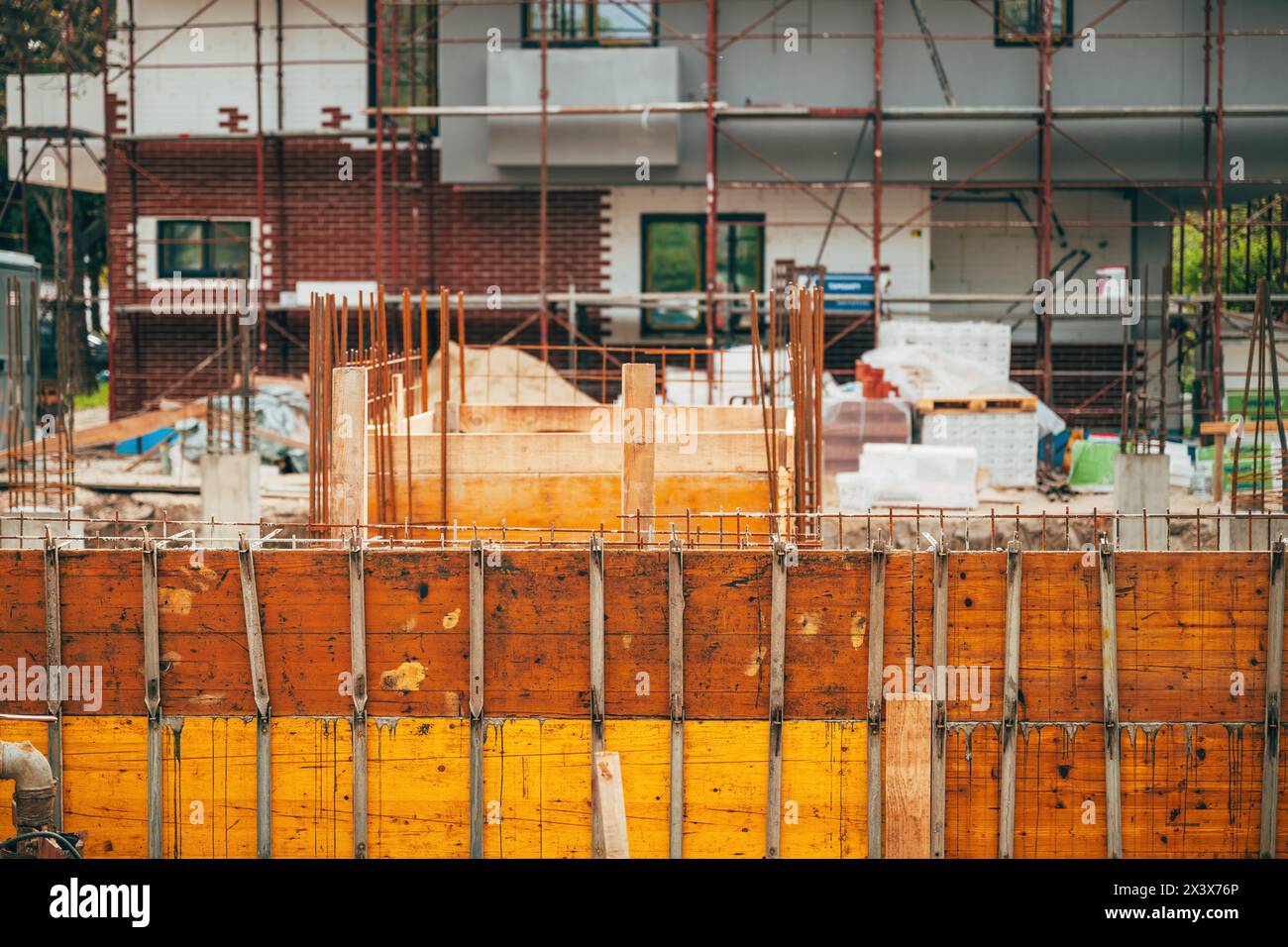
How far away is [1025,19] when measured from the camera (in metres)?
23.5

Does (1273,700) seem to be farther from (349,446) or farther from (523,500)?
(349,446)

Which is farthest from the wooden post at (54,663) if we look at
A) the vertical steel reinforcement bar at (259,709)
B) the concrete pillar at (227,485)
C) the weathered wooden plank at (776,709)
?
the concrete pillar at (227,485)

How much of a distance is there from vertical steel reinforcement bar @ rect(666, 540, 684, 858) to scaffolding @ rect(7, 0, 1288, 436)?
1233 cm

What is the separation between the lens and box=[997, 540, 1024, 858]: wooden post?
9.38 m

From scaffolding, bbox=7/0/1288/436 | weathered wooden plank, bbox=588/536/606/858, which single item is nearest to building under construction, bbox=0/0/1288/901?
weathered wooden plank, bbox=588/536/606/858

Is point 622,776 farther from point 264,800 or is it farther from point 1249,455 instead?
point 1249,455

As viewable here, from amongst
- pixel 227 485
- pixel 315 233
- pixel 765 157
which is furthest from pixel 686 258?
pixel 227 485

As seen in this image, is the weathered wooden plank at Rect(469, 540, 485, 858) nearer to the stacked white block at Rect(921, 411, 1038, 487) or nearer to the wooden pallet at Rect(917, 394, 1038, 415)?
the wooden pallet at Rect(917, 394, 1038, 415)

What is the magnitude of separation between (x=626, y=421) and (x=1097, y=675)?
4230 millimetres

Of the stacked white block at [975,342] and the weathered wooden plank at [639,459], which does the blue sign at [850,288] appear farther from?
the weathered wooden plank at [639,459]

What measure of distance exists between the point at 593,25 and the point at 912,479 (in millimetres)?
9620

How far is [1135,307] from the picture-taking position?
77.7 feet

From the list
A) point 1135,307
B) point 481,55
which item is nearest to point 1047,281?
point 1135,307

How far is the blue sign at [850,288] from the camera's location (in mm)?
22641
